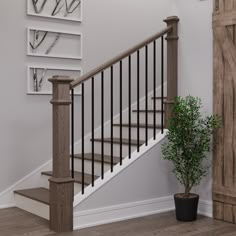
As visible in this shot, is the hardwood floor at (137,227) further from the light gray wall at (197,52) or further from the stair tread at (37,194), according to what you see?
the light gray wall at (197,52)

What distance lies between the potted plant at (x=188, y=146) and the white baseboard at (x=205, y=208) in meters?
0.19

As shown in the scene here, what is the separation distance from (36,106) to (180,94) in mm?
1420

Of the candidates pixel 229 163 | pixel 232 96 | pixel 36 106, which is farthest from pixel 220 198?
pixel 36 106

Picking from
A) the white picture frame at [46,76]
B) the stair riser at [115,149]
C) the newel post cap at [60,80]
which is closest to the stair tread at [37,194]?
the stair riser at [115,149]

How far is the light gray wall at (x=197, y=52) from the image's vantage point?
402 cm

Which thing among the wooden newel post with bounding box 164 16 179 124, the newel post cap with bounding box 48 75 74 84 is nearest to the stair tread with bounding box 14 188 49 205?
the newel post cap with bounding box 48 75 74 84

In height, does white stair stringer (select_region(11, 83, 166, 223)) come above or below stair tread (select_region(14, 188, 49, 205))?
above

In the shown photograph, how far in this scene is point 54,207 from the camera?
3535 millimetres

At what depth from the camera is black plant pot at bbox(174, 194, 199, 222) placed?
3.79m

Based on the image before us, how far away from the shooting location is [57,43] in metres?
4.65

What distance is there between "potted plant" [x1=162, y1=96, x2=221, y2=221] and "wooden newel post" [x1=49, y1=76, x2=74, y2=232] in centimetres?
91

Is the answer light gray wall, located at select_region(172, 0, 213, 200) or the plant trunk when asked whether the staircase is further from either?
the plant trunk

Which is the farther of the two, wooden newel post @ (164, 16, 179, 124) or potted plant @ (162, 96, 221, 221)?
wooden newel post @ (164, 16, 179, 124)

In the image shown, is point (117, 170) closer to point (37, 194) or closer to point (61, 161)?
point (61, 161)
